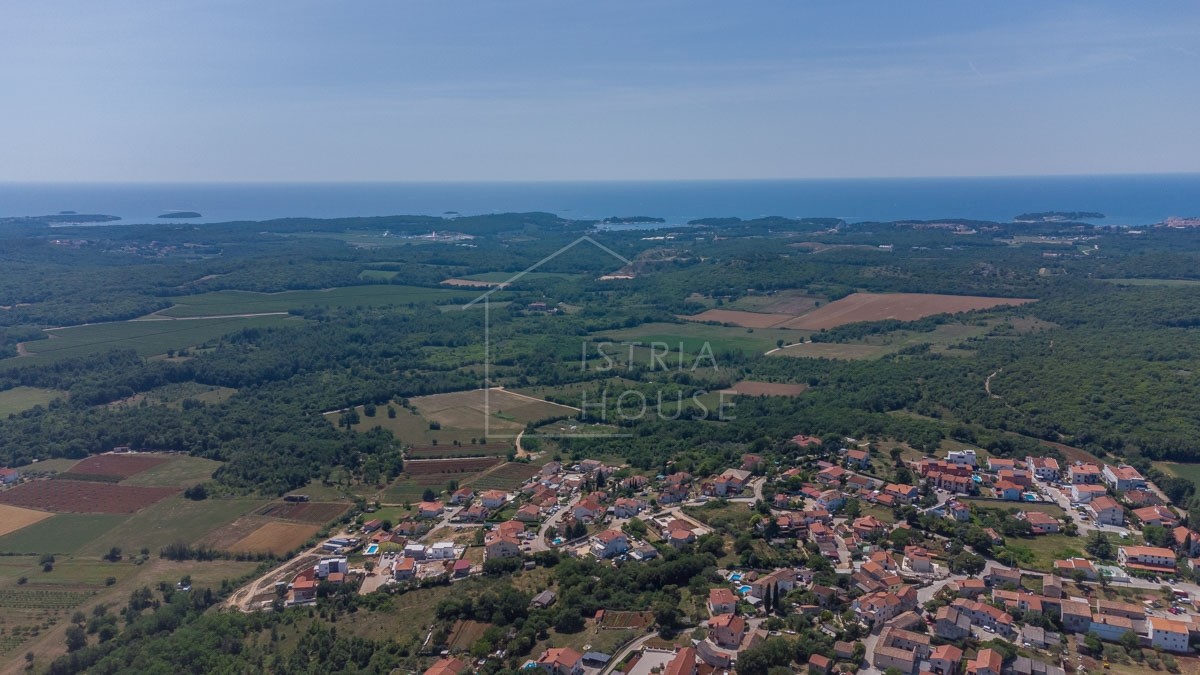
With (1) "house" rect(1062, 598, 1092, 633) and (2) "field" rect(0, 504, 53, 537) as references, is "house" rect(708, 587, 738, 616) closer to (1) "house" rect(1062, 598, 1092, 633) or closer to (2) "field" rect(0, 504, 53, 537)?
(1) "house" rect(1062, 598, 1092, 633)

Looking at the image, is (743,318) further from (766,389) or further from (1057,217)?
(1057,217)

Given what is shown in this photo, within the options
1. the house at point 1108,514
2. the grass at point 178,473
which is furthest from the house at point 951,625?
the grass at point 178,473

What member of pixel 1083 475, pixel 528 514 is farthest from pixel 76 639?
pixel 1083 475

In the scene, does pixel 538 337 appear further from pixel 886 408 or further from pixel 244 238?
pixel 244 238

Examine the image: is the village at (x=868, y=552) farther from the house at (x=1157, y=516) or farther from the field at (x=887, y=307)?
the field at (x=887, y=307)

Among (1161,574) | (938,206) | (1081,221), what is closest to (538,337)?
(1161,574)

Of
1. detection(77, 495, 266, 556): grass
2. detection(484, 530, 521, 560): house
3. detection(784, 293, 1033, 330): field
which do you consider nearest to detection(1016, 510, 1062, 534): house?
detection(484, 530, 521, 560): house
